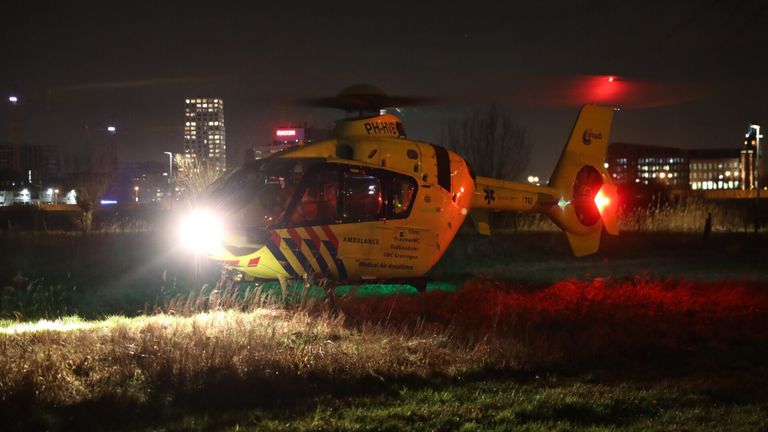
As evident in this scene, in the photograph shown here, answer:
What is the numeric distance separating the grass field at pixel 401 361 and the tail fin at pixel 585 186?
517 centimetres

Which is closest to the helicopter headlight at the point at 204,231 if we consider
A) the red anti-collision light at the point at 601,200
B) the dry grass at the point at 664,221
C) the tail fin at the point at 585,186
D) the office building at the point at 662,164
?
the tail fin at the point at 585,186

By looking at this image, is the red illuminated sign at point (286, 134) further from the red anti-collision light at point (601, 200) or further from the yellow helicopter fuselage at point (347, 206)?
the red anti-collision light at point (601, 200)

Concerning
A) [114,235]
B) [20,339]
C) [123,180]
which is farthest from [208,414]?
[123,180]

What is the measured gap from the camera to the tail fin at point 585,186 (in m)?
20.5

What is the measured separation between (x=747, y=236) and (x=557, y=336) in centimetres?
2084

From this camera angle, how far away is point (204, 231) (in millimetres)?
14141

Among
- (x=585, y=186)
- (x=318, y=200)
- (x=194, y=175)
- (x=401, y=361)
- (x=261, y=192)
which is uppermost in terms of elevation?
(x=194, y=175)

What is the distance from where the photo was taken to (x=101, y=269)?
735 inches

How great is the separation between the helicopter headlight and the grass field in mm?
1706

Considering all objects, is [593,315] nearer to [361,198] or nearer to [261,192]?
[361,198]

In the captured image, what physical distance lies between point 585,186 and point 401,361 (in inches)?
535

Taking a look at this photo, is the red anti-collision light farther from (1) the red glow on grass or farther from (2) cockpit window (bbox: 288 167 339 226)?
(2) cockpit window (bbox: 288 167 339 226)

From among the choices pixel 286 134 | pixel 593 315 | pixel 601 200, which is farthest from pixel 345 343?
pixel 286 134

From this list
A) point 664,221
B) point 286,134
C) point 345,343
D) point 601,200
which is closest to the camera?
point 345,343
